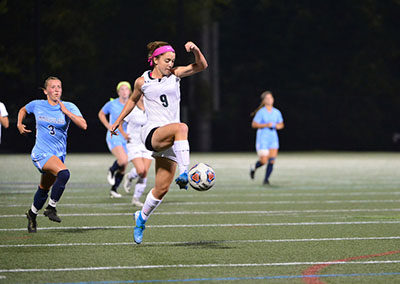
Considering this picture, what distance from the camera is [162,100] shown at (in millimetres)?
8898

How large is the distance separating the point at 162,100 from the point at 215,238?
71.3 inches

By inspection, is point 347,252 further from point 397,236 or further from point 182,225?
point 182,225

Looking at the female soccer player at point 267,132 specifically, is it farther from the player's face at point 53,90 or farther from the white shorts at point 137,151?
the player's face at point 53,90

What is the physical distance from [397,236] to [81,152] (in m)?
30.9

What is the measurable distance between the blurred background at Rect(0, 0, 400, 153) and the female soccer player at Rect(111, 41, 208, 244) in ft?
66.7

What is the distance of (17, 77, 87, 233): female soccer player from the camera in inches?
397

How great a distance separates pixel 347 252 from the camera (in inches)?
332

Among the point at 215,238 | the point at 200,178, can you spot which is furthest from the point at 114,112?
the point at 200,178

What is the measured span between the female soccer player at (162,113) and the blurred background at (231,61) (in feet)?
66.7

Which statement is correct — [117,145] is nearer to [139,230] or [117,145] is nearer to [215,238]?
[215,238]

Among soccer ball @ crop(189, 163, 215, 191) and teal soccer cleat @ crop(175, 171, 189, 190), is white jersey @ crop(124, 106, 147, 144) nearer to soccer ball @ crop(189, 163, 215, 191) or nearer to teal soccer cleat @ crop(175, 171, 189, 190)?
soccer ball @ crop(189, 163, 215, 191)

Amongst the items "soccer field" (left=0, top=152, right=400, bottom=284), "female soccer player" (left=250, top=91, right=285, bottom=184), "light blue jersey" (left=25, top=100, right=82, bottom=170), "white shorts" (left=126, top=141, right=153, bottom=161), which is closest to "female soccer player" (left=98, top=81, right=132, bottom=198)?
"soccer field" (left=0, top=152, right=400, bottom=284)

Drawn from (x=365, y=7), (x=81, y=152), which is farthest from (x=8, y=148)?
(x=365, y=7)

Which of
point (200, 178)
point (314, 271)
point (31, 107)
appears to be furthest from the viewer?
point (31, 107)
